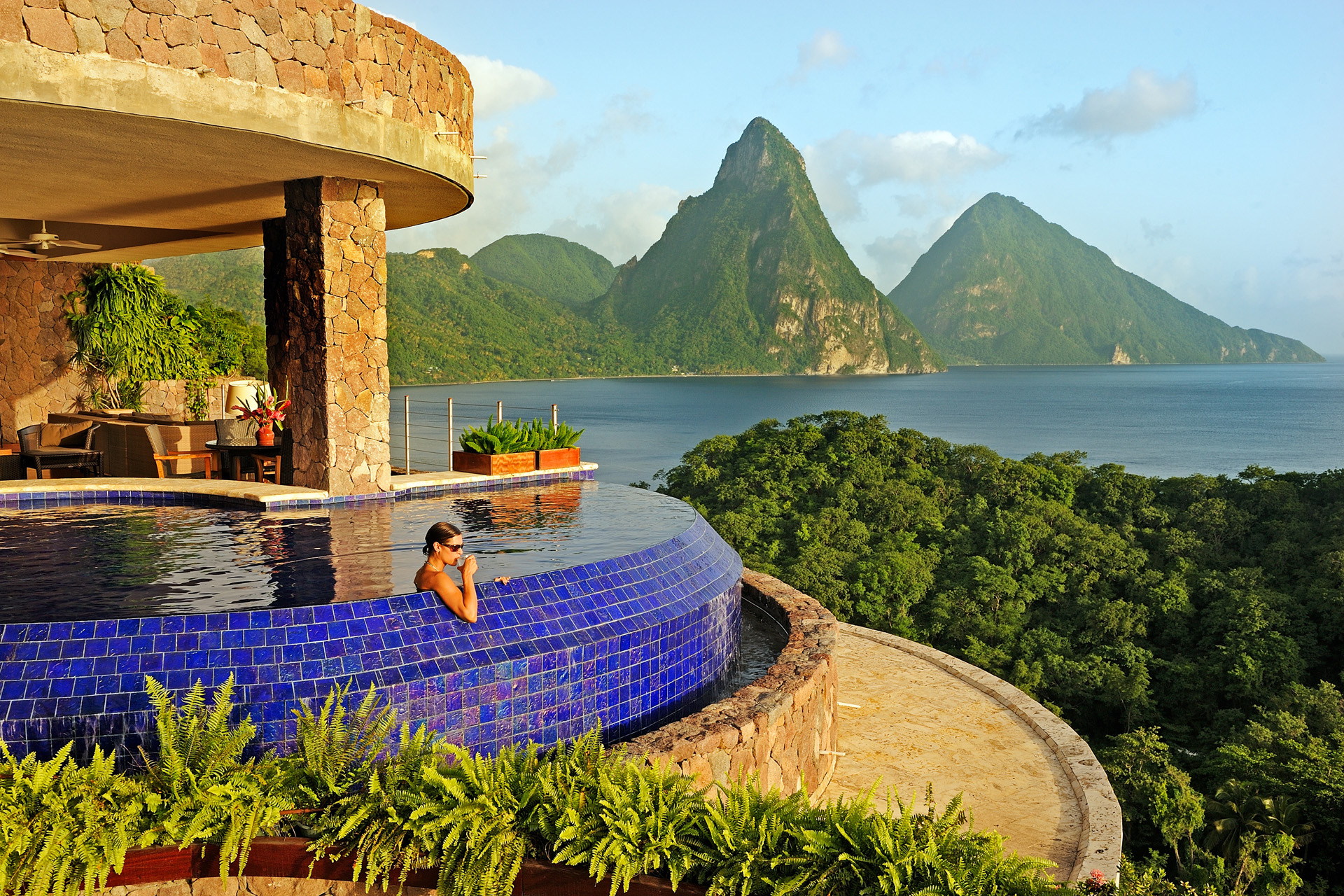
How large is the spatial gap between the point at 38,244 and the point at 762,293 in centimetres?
13961

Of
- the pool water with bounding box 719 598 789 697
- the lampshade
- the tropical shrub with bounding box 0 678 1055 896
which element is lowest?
the pool water with bounding box 719 598 789 697

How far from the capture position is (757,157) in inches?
6811

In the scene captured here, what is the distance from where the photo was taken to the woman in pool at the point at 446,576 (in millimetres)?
5180

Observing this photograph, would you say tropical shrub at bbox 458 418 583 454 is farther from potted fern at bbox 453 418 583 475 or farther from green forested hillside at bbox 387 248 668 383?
green forested hillside at bbox 387 248 668 383

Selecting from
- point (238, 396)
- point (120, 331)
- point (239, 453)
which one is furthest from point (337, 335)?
point (120, 331)

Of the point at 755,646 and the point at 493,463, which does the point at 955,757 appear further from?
the point at 493,463

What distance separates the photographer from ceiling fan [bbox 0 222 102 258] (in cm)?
1156

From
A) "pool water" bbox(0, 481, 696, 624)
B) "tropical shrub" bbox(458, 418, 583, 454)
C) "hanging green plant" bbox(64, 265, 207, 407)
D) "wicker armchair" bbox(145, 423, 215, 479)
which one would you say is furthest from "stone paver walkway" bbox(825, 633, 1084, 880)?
"hanging green plant" bbox(64, 265, 207, 407)

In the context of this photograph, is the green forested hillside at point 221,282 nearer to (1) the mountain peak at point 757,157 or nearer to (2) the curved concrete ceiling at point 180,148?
(2) the curved concrete ceiling at point 180,148

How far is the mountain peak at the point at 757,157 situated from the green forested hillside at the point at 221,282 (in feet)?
366

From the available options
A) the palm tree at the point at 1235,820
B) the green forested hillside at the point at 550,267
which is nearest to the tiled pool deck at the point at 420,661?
the palm tree at the point at 1235,820

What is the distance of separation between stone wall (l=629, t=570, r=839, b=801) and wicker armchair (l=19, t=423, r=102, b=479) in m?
9.71

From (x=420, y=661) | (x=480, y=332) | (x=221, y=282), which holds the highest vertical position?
(x=221, y=282)

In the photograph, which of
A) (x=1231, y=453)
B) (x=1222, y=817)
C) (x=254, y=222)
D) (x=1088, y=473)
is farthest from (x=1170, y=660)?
(x=1231, y=453)
